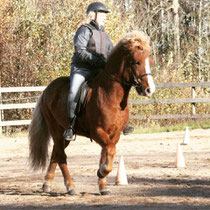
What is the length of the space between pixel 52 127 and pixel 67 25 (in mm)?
15802

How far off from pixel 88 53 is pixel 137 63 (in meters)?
1.03

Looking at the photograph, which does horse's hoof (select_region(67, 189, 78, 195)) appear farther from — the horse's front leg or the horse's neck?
the horse's neck

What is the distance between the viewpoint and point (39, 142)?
9.27 meters

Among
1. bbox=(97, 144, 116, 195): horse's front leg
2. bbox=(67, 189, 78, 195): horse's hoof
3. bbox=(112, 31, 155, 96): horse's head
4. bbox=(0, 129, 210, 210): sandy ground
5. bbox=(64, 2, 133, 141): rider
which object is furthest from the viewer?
bbox=(64, 2, 133, 141): rider

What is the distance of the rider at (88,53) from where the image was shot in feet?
27.6

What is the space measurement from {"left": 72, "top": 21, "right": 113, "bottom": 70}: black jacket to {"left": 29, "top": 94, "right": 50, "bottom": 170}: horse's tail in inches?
51.2

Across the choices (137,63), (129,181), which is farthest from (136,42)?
(129,181)

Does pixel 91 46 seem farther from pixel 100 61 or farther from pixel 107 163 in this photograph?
pixel 107 163

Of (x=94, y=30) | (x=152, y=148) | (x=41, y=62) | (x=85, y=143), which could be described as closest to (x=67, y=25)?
(x=41, y=62)

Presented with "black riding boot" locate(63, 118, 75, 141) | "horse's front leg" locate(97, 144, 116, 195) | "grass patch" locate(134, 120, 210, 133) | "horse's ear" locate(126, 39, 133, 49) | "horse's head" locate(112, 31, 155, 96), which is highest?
"horse's ear" locate(126, 39, 133, 49)

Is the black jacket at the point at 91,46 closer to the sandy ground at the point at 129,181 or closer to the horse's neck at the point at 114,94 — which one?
the horse's neck at the point at 114,94

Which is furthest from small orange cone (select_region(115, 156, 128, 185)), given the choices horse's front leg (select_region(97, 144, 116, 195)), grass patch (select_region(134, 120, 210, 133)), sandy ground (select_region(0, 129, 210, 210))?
grass patch (select_region(134, 120, 210, 133))

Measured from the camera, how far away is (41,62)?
23.0 metres

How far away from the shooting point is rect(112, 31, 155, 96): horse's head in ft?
24.6
